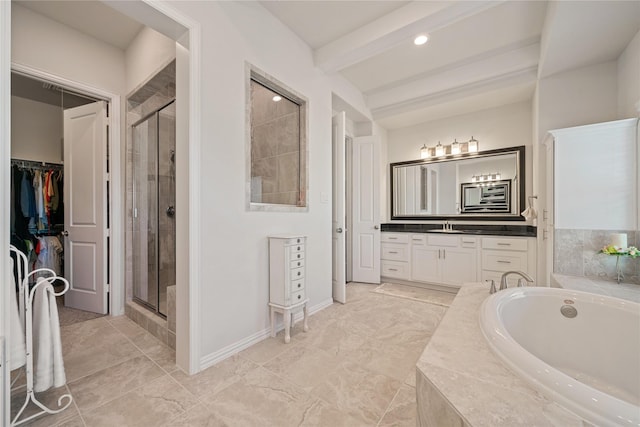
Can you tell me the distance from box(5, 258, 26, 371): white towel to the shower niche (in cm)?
108

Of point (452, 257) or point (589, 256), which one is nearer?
point (589, 256)

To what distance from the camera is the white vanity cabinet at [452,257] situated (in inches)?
124

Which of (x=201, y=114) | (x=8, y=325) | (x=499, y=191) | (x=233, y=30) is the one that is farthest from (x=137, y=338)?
(x=499, y=191)

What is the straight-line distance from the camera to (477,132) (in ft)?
12.4

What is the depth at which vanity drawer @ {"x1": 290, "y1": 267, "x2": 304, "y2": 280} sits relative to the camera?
86.6 inches

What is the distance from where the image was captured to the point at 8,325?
1.14m

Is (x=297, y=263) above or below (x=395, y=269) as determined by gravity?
above

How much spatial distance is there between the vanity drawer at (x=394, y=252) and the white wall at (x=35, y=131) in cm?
482

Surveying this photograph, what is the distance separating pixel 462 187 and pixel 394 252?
139 cm

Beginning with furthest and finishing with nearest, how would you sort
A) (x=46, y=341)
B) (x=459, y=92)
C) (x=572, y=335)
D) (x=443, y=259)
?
(x=443, y=259) → (x=459, y=92) → (x=572, y=335) → (x=46, y=341)

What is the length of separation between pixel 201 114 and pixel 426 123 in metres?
3.55

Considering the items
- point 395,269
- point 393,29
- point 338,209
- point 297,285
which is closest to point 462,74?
point 393,29

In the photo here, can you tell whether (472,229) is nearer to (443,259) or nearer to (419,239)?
(443,259)

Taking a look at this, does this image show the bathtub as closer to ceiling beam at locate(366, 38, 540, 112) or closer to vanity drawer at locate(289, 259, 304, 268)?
vanity drawer at locate(289, 259, 304, 268)
